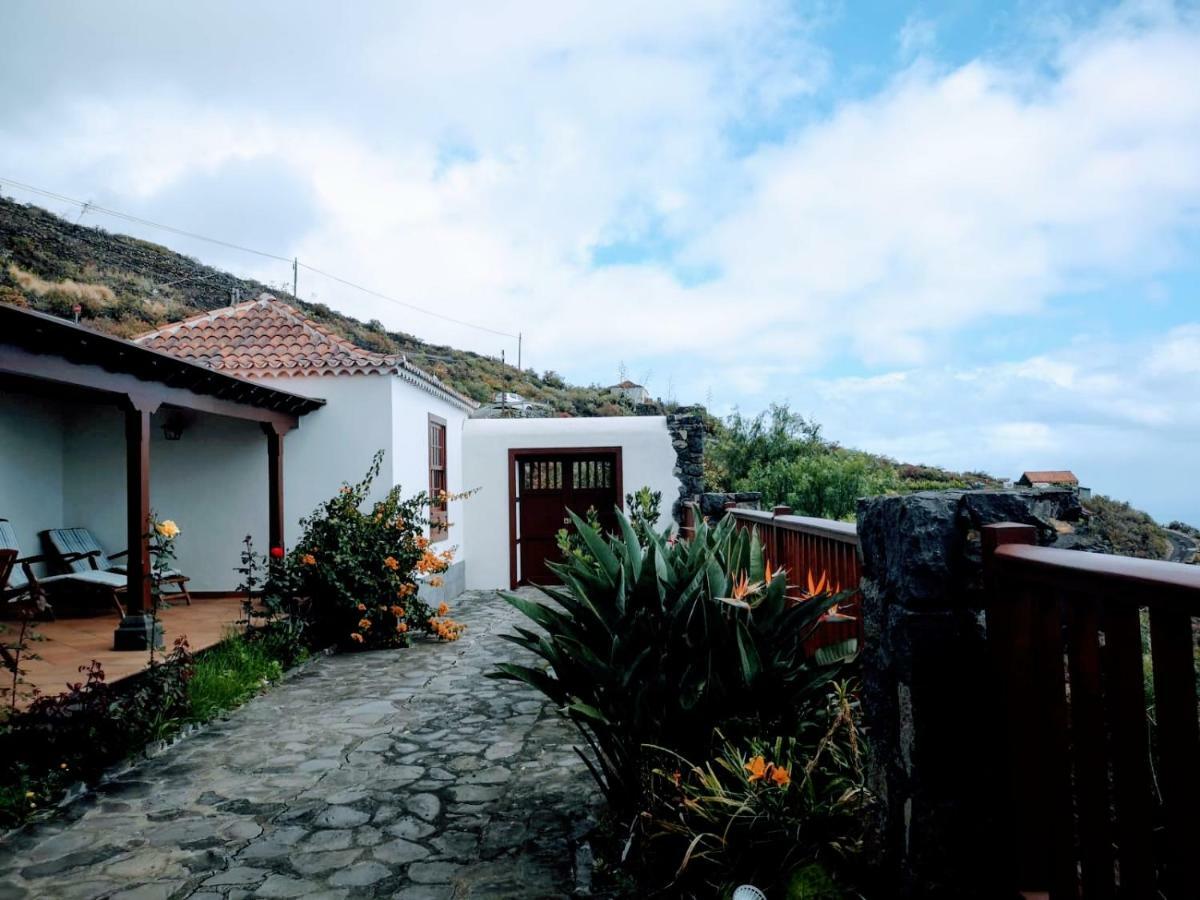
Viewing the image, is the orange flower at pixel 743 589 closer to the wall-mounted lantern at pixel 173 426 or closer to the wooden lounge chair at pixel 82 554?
the wooden lounge chair at pixel 82 554

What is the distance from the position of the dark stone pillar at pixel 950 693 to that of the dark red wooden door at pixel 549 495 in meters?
9.75

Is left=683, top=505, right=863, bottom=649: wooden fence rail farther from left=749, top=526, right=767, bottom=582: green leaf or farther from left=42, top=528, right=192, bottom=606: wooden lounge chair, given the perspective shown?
left=42, top=528, right=192, bottom=606: wooden lounge chair

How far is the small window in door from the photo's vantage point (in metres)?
9.99

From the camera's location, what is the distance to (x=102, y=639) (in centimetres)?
629

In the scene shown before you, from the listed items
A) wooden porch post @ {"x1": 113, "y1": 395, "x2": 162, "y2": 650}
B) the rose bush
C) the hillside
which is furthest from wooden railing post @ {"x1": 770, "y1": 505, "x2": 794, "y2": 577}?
the hillside

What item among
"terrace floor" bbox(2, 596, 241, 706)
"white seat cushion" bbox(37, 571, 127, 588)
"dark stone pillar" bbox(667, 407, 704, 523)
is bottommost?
"terrace floor" bbox(2, 596, 241, 706)

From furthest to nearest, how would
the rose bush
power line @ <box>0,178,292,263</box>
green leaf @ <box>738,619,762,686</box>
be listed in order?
power line @ <box>0,178,292,263</box> < the rose bush < green leaf @ <box>738,619,762,686</box>

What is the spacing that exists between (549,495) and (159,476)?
523cm

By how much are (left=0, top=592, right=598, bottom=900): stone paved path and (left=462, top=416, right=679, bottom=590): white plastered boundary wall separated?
6180mm

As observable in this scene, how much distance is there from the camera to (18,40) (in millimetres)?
9648

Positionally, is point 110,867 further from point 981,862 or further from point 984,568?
point 984,568

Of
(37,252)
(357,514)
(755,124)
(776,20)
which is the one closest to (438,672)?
(357,514)

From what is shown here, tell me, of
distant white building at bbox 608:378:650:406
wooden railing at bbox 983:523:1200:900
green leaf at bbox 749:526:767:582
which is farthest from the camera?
distant white building at bbox 608:378:650:406

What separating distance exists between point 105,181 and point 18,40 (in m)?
25.1
